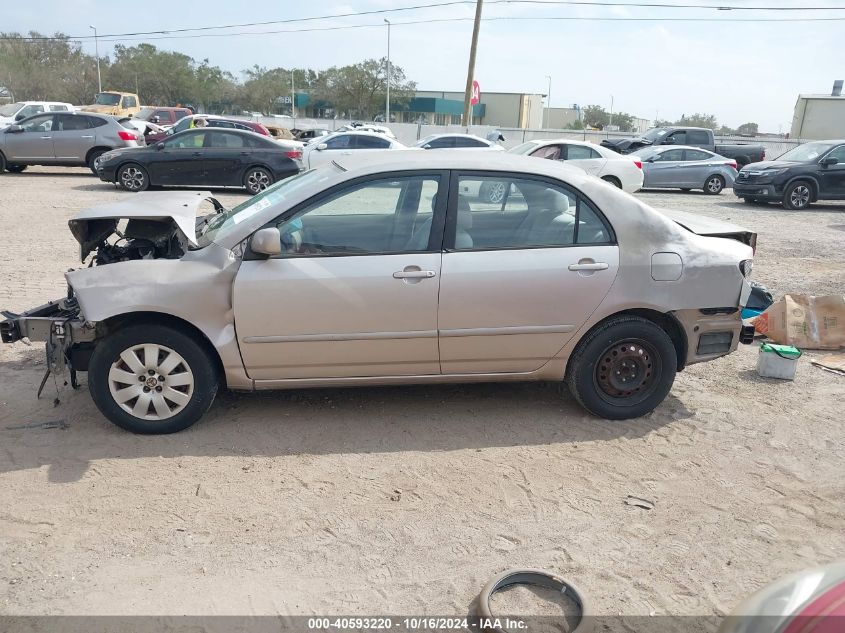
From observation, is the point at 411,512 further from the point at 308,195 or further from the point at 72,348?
the point at 72,348

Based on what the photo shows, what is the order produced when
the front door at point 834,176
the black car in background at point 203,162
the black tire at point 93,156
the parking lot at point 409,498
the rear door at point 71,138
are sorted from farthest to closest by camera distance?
→ the black tire at point 93,156, the rear door at point 71,138, the front door at point 834,176, the black car in background at point 203,162, the parking lot at point 409,498

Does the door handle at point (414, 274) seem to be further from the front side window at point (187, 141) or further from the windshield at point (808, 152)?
the windshield at point (808, 152)

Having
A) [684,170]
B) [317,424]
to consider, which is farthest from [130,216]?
[684,170]

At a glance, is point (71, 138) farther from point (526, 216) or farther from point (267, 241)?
point (526, 216)

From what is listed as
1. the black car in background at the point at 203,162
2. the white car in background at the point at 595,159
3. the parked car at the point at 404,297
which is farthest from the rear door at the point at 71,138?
the parked car at the point at 404,297

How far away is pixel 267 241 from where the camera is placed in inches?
163

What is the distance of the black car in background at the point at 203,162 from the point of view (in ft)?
51.3

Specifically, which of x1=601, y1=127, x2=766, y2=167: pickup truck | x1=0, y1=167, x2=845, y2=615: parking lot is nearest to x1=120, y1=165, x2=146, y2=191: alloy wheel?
x1=0, y1=167, x2=845, y2=615: parking lot

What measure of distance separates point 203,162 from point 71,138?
4850 millimetres

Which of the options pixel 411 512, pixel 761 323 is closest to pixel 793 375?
pixel 761 323

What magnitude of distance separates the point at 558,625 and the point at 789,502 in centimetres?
174

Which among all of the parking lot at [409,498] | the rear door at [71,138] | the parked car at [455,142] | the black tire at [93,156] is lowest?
the parking lot at [409,498]

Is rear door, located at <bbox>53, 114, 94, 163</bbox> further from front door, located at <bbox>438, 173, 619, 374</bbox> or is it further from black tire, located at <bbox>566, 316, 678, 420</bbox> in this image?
black tire, located at <bbox>566, 316, 678, 420</bbox>

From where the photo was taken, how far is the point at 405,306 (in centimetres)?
435
